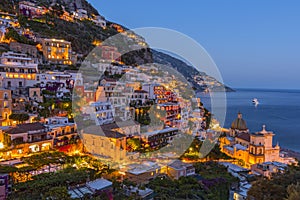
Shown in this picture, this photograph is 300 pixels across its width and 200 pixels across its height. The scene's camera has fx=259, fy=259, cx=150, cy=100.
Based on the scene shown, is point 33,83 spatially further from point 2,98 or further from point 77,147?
point 77,147

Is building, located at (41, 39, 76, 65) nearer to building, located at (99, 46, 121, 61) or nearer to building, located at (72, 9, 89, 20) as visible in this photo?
building, located at (99, 46, 121, 61)

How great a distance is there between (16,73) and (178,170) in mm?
13243

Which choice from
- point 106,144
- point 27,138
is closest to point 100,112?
point 106,144

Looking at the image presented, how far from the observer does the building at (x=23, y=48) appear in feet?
77.3

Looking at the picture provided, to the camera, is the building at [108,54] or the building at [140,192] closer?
the building at [140,192]

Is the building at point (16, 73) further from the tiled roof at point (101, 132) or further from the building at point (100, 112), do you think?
the tiled roof at point (101, 132)

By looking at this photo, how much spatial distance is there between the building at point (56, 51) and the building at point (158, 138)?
15646 mm

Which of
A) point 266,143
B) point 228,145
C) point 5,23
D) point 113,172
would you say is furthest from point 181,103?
point 5,23

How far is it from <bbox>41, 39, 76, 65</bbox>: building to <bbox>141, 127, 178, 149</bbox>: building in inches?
616

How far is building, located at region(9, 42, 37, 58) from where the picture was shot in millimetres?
23562

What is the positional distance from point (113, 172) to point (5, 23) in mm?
23318

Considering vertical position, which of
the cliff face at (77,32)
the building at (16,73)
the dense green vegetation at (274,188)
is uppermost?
the cliff face at (77,32)

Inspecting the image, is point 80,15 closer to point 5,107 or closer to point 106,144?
point 5,107

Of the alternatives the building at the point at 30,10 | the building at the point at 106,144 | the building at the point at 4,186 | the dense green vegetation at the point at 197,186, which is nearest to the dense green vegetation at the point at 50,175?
the building at the point at 4,186
